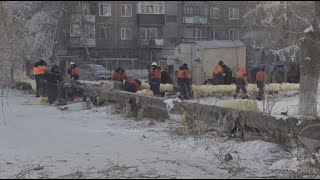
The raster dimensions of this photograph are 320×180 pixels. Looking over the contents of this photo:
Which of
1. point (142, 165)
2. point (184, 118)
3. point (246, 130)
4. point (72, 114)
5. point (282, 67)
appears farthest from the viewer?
point (282, 67)

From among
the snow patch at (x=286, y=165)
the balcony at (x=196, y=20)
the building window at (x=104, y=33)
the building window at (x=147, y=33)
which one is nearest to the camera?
the snow patch at (x=286, y=165)

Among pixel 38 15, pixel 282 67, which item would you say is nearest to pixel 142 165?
pixel 282 67

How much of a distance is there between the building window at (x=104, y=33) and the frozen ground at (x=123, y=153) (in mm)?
40039

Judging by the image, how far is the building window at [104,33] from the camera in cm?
5116

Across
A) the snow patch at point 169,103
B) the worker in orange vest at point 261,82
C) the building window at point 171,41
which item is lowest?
the snow patch at point 169,103

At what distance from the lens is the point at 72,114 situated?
43.6ft

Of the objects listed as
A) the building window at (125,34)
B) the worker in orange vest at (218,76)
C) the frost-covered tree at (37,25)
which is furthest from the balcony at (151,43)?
the worker in orange vest at (218,76)

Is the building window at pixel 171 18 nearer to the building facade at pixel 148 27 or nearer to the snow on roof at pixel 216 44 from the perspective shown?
the building facade at pixel 148 27

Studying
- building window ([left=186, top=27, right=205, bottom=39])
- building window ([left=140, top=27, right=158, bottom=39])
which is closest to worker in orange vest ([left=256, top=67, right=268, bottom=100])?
building window ([left=140, top=27, right=158, bottom=39])

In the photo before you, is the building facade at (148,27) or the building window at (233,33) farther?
the building window at (233,33)

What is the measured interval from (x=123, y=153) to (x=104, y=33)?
146 feet

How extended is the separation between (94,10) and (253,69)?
27.0 m

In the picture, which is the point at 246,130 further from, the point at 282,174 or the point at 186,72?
the point at 186,72

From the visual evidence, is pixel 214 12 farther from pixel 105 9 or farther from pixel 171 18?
pixel 105 9
